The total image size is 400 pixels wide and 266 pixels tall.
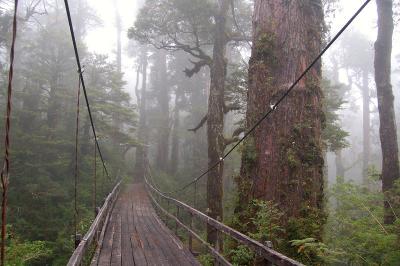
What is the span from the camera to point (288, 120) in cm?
561

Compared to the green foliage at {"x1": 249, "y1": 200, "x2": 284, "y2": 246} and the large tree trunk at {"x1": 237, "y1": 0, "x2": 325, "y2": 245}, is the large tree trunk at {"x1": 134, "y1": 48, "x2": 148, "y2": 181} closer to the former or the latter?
the large tree trunk at {"x1": 237, "y1": 0, "x2": 325, "y2": 245}

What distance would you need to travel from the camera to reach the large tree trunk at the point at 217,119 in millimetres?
11641

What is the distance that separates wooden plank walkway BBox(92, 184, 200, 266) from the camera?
284 inches

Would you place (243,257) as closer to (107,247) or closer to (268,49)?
(268,49)


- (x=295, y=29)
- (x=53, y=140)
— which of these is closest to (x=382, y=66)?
(x=295, y=29)

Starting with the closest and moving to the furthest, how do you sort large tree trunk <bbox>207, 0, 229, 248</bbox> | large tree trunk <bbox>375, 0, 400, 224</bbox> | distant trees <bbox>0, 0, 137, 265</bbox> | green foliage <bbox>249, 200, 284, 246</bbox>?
green foliage <bbox>249, 200, 284, 246</bbox> < large tree trunk <bbox>375, 0, 400, 224</bbox> < large tree trunk <bbox>207, 0, 229, 248</bbox> < distant trees <bbox>0, 0, 137, 265</bbox>

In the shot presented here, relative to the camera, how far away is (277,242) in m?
4.98

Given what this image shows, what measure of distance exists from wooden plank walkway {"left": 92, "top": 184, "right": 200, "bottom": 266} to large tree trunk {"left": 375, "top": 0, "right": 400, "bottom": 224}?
5.26 meters

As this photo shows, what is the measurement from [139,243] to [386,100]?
24.0ft

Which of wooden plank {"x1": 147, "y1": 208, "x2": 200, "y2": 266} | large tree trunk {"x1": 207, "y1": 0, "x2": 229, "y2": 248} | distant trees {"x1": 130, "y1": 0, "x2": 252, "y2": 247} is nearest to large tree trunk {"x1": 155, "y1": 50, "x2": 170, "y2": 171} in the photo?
distant trees {"x1": 130, "y1": 0, "x2": 252, "y2": 247}

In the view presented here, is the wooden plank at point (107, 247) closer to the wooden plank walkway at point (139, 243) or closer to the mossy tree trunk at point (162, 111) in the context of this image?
the wooden plank walkway at point (139, 243)

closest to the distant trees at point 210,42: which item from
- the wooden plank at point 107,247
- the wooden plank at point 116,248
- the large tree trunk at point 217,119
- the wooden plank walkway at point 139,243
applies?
the large tree trunk at point 217,119

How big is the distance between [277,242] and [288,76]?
2.43 m

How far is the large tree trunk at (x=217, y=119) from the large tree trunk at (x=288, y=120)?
18.5 feet
